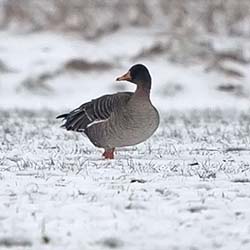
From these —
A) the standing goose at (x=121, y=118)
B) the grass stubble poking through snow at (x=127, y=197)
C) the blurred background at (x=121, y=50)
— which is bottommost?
the grass stubble poking through snow at (x=127, y=197)

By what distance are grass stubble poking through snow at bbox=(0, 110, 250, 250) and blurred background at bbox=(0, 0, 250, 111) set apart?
12.7 metres

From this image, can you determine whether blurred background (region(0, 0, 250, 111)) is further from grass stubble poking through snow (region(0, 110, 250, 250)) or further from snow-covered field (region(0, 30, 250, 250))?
grass stubble poking through snow (region(0, 110, 250, 250))

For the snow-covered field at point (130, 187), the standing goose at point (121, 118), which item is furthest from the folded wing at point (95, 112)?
the snow-covered field at point (130, 187)

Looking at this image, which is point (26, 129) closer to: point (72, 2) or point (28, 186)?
point (28, 186)

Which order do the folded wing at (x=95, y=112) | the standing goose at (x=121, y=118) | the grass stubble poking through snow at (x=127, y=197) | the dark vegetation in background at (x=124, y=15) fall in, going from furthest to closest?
1. the dark vegetation in background at (x=124, y=15)
2. the folded wing at (x=95, y=112)
3. the standing goose at (x=121, y=118)
4. the grass stubble poking through snow at (x=127, y=197)

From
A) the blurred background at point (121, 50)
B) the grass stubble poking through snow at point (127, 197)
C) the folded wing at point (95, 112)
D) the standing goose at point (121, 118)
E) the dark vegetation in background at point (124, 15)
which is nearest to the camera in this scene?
the grass stubble poking through snow at point (127, 197)

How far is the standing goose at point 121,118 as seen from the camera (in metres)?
9.77

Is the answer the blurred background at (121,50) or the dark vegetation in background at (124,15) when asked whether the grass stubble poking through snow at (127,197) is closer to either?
the blurred background at (121,50)

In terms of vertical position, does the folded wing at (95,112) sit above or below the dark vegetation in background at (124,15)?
below

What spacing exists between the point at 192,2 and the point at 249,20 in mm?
2511

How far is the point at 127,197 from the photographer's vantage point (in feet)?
24.2

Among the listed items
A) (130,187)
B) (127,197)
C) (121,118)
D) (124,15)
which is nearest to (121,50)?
(124,15)

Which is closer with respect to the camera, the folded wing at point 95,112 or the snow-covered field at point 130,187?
the snow-covered field at point 130,187

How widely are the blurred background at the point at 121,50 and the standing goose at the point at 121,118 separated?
12664 millimetres
